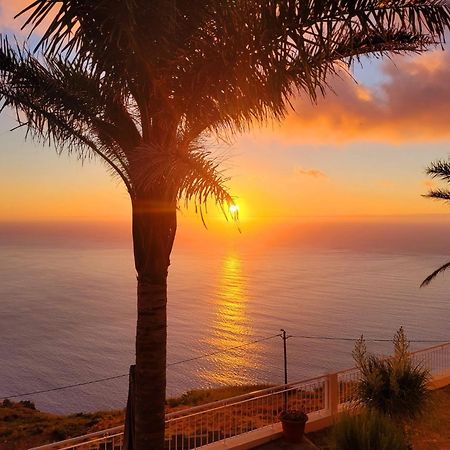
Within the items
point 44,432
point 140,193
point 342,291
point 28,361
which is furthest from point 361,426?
point 342,291

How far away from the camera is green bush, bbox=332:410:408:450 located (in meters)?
7.46

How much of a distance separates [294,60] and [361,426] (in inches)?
234

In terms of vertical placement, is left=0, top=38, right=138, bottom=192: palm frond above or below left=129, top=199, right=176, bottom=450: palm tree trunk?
above

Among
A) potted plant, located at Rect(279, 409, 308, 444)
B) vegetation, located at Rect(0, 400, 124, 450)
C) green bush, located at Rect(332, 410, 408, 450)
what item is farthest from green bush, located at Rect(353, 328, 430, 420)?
vegetation, located at Rect(0, 400, 124, 450)

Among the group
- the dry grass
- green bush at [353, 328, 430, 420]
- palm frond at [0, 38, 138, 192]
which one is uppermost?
palm frond at [0, 38, 138, 192]

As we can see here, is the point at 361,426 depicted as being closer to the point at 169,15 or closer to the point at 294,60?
the point at 294,60

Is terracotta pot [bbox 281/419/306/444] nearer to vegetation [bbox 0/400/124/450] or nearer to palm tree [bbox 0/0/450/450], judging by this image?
palm tree [bbox 0/0/450/450]

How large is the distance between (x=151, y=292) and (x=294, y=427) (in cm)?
519

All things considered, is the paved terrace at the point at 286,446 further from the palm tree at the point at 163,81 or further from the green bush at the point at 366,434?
the palm tree at the point at 163,81

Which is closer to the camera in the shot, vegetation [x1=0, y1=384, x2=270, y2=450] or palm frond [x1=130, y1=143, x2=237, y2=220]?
palm frond [x1=130, y1=143, x2=237, y2=220]

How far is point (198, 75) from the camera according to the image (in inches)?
198

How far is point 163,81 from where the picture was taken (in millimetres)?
5203

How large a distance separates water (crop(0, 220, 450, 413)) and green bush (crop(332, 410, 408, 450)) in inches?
1812

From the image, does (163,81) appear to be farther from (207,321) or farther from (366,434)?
(207,321)
